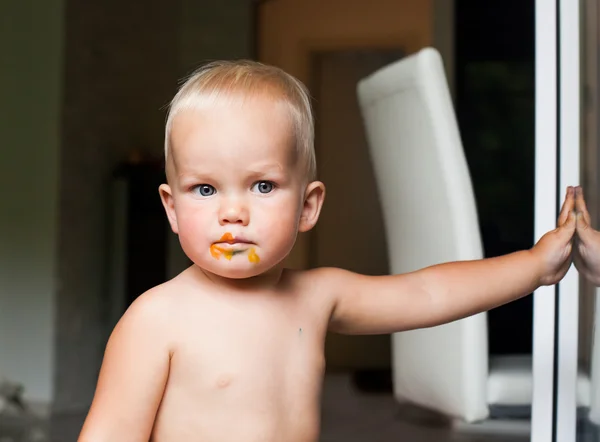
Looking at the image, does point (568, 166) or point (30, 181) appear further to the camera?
point (30, 181)

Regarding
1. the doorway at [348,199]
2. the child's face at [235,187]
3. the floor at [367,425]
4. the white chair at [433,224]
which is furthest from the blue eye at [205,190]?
the doorway at [348,199]

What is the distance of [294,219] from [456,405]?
607mm

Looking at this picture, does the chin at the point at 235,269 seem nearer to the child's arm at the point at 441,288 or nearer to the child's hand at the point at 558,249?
the child's arm at the point at 441,288

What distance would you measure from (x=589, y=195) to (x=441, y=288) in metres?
0.31

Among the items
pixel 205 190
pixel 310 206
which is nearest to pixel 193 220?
pixel 205 190

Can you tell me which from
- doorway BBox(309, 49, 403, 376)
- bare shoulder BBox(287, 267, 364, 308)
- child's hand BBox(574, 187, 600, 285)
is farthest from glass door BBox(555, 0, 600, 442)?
doorway BBox(309, 49, 403, 376)

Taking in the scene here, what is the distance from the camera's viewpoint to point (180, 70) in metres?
3.62

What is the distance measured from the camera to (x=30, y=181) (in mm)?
2660

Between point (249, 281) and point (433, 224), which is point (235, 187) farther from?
point (433, 224)

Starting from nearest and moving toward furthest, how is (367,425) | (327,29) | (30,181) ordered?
(367,425) → (30,181) → (327,29)

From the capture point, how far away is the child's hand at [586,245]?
2.92ft

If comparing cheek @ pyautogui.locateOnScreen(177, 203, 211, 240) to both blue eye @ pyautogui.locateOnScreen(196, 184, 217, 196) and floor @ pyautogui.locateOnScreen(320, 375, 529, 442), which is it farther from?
floor @ pyautogui.locateOnScreen(320, 375, 529, 442)

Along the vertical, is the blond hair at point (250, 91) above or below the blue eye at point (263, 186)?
above

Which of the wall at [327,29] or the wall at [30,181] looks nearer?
the wall at [30,181]
